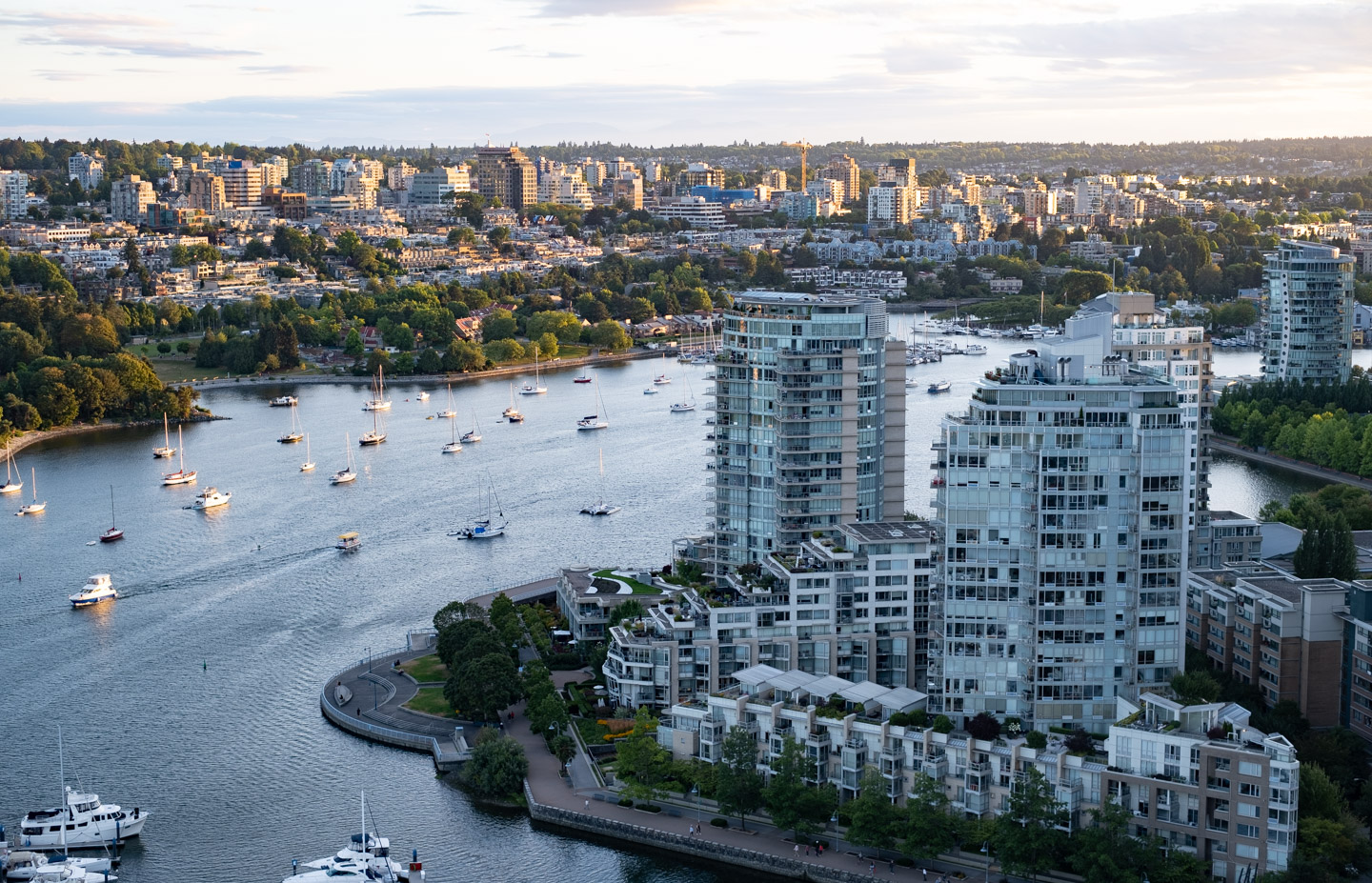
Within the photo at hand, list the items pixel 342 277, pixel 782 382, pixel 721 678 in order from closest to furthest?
pixel 721 678 < pixel 782 382 < pixel 342 277

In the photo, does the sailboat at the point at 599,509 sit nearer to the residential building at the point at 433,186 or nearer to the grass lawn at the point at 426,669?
the grass lawn at the point at 426,669

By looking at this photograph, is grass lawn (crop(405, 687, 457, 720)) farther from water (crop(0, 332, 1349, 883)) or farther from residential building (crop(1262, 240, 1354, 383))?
residential building (crop(1262, 240, 1354, 383))

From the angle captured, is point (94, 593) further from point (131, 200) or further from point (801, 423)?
point (131, 200)

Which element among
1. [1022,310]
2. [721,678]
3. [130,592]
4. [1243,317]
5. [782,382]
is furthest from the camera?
[1022,310]

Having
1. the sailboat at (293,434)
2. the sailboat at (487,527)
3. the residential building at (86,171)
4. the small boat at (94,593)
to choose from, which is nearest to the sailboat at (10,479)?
the sailboat at (293,434)

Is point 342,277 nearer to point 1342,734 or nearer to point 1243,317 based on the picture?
point 1243,317

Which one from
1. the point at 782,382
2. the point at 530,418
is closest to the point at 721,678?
the point at 782,382

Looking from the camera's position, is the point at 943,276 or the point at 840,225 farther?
the point at 840,225
